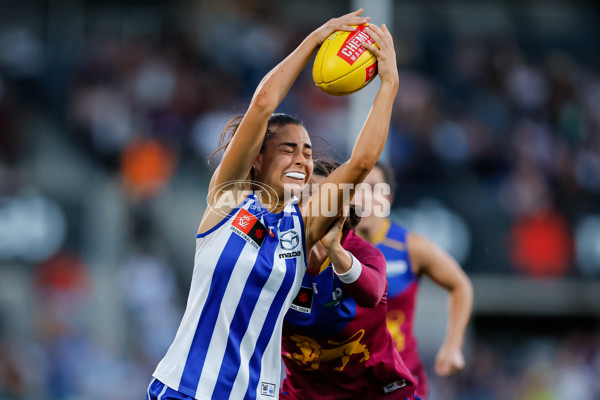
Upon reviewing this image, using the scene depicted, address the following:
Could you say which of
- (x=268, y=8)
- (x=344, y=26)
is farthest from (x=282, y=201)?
(x=268, y=8)

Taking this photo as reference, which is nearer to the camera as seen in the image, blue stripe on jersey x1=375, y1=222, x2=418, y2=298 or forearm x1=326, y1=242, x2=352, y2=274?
forearm x1=326, y1=242, x2=352, y2=274

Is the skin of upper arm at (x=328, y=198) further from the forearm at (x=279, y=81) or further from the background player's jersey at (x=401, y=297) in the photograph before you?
the background player's jersey at (x=401, y=297)

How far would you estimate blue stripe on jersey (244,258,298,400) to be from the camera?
3.39 m

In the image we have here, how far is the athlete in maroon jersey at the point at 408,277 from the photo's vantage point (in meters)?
5.15

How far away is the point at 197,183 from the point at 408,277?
560 centimetres

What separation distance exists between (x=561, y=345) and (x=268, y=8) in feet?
24.2

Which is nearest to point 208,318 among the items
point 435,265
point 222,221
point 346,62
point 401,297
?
point 222,221

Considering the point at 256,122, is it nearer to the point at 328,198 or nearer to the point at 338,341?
the point at 328,198

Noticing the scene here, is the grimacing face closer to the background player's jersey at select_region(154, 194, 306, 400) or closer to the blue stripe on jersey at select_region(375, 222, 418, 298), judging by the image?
the background player's jersey at select_region(154, 194, 306, 400)

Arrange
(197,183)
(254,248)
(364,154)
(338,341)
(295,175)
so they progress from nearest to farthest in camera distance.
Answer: (364,154)
(254,248)
(295,175)
(338,341)
(197,183)

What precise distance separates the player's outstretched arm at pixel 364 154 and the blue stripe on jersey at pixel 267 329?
0.56 feet

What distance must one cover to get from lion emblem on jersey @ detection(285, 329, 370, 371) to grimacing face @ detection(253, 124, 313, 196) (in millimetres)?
778

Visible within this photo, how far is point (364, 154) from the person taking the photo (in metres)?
3.29

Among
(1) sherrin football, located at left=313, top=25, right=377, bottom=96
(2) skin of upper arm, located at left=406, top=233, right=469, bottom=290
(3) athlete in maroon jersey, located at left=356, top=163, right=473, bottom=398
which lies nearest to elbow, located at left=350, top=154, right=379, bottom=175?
(1) sherrin football, located at left=313, top=25, right=377, bottom=96
